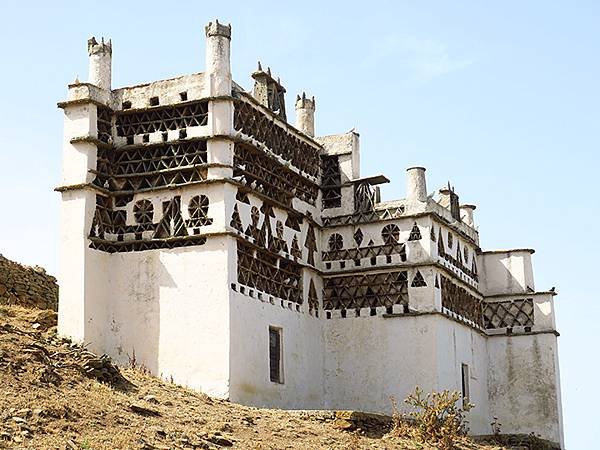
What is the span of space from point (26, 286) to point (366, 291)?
1308cm

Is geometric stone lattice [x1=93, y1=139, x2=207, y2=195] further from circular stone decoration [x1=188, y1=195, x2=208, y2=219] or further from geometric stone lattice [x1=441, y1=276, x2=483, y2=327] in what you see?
geometric stone lattice [x1=441, y1=276, x2=483, y2=327]

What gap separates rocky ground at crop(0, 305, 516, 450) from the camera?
24.3 meters

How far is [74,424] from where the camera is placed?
24891 millimetres

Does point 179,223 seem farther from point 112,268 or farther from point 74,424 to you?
point 74,424

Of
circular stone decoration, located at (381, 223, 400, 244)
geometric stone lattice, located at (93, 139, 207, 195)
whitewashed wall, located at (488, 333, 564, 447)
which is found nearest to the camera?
geometric stone lattice, located at (93, 139, 207, 195)

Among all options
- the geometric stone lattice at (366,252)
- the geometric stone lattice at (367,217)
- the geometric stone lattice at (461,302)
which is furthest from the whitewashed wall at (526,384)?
the geometric stone lattice at (367,217)

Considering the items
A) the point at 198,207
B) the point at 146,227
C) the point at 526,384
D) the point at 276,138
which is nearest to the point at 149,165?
the point at 146,227

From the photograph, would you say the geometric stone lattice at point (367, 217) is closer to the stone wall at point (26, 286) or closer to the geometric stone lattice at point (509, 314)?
the geometric stone lattice at point (509, 314)

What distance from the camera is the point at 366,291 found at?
42.2 metres

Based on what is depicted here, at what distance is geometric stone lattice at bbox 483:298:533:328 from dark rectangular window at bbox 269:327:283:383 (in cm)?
1329

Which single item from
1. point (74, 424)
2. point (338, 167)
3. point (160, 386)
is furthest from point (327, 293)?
point (74, 424)

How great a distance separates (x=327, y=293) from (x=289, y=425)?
1319 centimetres

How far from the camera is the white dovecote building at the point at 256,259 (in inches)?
1399

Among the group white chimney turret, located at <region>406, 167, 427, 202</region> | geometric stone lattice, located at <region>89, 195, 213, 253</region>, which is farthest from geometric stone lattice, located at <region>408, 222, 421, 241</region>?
geometric stone lattice, located at <region>89, 195, 213, 253</region>
